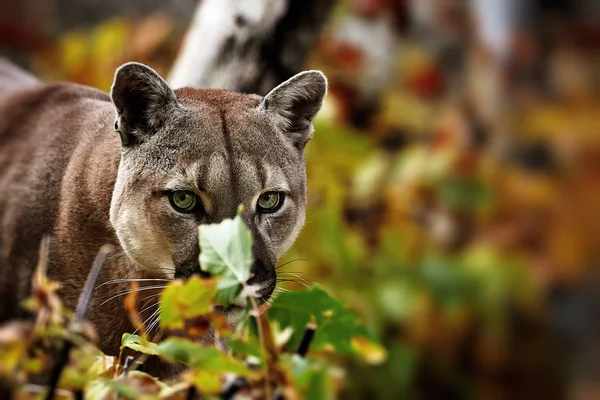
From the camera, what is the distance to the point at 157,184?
8.83 ft

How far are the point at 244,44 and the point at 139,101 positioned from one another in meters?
1.35

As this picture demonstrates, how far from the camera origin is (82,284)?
2.95 meters

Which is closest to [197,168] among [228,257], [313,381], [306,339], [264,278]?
[264,278]

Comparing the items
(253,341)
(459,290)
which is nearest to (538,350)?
(459,290)

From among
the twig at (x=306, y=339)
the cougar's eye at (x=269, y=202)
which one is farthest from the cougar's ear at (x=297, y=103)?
the twig at (x=306, y=339)

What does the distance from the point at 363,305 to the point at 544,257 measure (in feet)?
12.1

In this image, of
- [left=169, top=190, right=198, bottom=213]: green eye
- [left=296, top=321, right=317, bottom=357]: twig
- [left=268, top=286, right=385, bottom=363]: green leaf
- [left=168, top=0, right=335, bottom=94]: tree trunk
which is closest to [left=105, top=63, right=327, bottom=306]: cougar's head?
[left=169, top=190, right=198, bottom=213]: green eye

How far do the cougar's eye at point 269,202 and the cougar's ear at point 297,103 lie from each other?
0.24 meters

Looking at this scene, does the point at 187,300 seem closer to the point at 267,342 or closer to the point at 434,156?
the point at 267,342

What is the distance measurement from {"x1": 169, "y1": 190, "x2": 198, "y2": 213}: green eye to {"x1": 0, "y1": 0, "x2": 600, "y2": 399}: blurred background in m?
1.32

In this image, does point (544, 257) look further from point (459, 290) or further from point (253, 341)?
point (253, 341)

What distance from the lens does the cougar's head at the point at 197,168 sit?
2.61 metres

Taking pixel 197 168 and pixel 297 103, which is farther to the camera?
pixel 297 103

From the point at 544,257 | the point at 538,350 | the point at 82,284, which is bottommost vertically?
the point at 538,350
